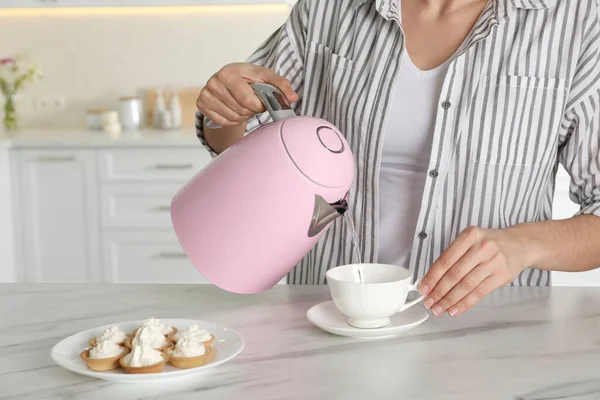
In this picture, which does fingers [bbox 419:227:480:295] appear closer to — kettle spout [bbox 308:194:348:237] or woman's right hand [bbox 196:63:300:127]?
kettle spout [bbox 308:194:348:237]

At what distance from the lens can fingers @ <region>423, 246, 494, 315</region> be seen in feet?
3.33

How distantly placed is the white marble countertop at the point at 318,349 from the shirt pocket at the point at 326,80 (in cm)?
36

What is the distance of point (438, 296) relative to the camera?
1.02 metres

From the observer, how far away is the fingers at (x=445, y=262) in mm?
1012

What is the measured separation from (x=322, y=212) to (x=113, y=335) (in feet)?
0.90

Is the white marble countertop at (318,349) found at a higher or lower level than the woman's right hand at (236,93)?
lower

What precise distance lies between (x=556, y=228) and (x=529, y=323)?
0.17 m

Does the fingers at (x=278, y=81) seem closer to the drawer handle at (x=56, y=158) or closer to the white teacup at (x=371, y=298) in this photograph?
the white teacup at (x=371, y=298)

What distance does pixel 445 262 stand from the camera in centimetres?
101

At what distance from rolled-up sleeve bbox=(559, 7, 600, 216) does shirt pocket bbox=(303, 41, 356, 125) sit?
0.36m

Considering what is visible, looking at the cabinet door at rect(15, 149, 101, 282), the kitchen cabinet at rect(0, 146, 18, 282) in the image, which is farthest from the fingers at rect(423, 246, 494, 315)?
the kitchen cabinet at rect(0, 146, 18, 282)

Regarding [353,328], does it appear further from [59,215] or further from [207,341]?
[59,215]

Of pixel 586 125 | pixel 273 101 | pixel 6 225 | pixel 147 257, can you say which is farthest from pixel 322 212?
pixel 6 225

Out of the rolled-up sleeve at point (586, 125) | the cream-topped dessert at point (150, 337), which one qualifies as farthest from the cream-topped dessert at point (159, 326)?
the rolled-up sleeve at point (586, 125)
